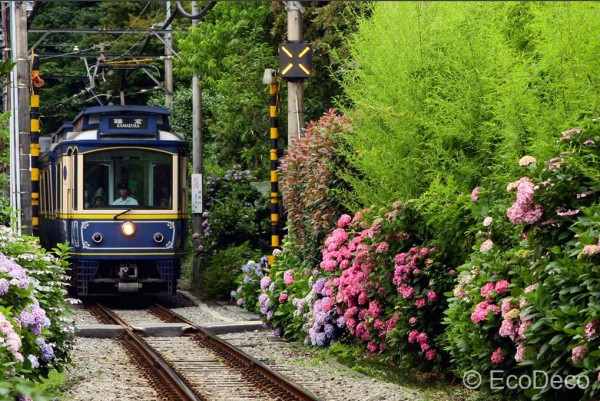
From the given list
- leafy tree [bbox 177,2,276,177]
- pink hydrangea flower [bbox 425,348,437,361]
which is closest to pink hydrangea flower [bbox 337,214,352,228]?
pink hydrangea flower [bbox 425,348,437,361]

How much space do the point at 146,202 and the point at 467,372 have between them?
12724 millimetres

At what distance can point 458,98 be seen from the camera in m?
11.8

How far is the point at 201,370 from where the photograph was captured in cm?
1373

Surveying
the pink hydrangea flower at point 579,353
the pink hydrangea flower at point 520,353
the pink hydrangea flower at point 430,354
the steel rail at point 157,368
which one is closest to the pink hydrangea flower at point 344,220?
the steel rail at point 157,368

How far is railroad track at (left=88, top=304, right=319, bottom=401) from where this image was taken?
11695mm

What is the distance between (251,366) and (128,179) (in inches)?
364

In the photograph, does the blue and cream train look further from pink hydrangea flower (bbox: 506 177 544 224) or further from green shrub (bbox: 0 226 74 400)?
pink hydrangea flower (bbox: 506 177 544 224)

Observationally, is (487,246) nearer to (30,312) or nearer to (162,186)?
(30,312)

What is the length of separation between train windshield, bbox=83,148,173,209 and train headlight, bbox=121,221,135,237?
1.04ft

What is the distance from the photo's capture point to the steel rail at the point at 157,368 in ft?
38.1

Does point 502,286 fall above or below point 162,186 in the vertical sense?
below

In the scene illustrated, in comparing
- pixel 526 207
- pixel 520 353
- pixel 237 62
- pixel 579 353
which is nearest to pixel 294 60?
pixel 237 62

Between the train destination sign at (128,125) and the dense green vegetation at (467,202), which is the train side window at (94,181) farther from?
the dense green vegetation at (467,202)

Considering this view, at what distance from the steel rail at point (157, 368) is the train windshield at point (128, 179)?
11.0ft
